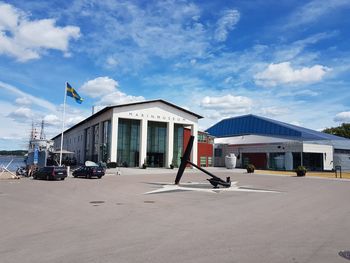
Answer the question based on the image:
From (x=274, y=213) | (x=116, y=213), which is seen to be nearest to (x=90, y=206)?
(x=116, y=213)

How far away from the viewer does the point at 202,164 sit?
216 feet

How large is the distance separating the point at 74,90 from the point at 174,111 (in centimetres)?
2297

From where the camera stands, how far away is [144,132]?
187ft

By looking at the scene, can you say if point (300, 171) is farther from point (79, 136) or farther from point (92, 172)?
point (79, 136)

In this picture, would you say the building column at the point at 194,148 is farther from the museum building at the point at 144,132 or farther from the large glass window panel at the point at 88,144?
the large glass window panel at the point at 88,144

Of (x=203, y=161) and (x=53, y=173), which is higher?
(x=203, y=161)

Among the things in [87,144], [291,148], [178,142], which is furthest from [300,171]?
[87,144]

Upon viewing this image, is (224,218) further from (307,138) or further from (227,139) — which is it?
(227,139)

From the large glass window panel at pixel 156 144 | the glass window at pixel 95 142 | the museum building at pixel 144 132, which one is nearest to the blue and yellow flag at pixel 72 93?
the museum building at pixel 144 132

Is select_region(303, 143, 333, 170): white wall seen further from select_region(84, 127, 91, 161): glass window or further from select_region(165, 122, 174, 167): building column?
select_region(84, 127, 91, 161): glass window

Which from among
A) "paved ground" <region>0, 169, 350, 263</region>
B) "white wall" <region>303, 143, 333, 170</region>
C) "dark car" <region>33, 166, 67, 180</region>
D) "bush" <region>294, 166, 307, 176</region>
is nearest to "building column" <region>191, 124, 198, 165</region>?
"white wall" <region>303, 143, 333, 170</region>

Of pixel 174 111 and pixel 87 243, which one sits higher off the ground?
pixel 174 111

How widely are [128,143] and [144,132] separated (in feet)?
11.1

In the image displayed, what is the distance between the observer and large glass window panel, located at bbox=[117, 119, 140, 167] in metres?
57.0
